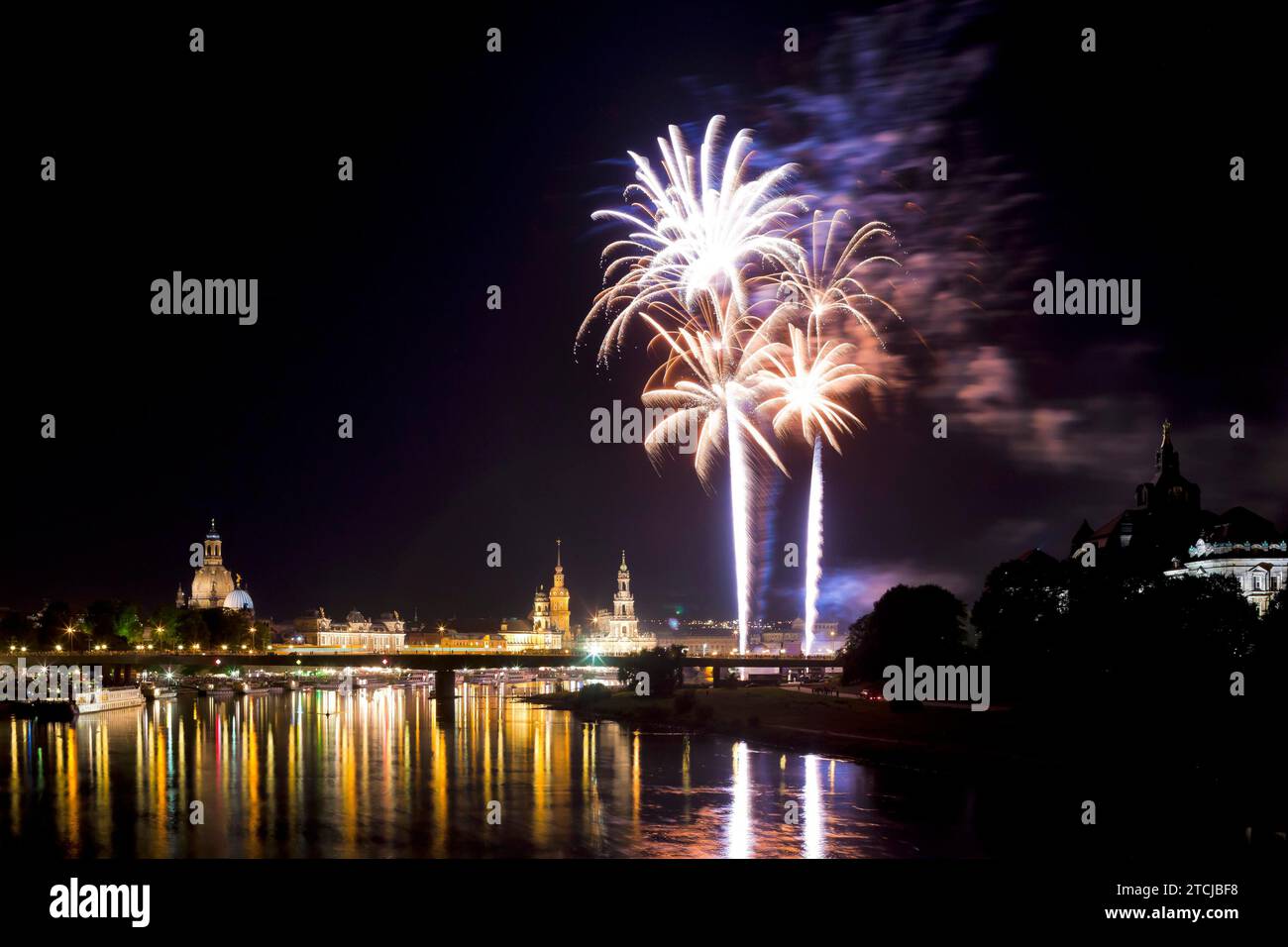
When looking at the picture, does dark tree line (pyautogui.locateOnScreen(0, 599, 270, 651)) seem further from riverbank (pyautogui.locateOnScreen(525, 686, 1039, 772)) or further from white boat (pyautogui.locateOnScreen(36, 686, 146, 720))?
riverbank (pyautogui.locateOnScreen(525, 686, 1039, 772))

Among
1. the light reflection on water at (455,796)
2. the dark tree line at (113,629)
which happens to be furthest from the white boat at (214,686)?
the light reflection on water at (455,796)
